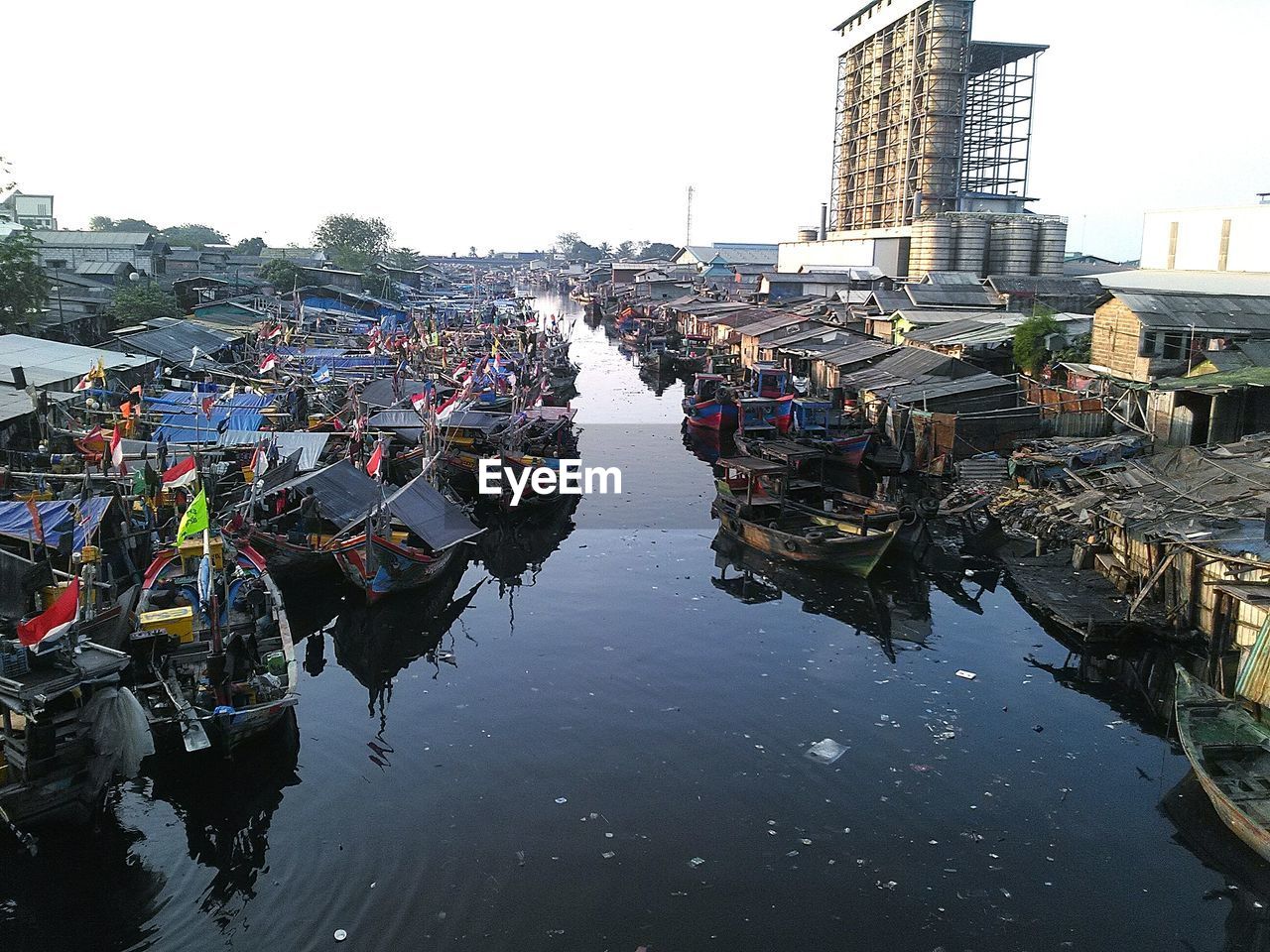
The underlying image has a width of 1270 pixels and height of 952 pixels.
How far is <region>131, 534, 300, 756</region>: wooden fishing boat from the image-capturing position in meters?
11.1

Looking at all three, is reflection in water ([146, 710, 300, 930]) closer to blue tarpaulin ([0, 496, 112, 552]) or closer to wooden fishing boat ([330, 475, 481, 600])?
wooden fishing boat ([330, 475, 481, 600])

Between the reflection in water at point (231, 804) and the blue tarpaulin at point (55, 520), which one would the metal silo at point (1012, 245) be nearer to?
the blue tarpaulin at point (55, 520)

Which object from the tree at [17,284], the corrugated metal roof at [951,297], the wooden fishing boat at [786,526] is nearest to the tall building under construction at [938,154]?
the corrugated metal roof at [951,297]

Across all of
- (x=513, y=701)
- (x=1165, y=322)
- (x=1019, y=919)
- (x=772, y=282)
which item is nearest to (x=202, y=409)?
(x=513, y=701)

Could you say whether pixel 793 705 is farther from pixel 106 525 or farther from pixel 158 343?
pixel 158 343

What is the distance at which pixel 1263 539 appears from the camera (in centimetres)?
1329

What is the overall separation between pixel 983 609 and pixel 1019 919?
28.2 ft

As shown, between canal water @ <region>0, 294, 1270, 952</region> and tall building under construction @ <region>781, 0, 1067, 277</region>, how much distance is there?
3713 cm

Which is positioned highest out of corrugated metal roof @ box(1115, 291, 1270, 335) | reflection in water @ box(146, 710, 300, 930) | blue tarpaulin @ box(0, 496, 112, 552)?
corrugated metal roof @ box(1115, 291, 1270, 335)

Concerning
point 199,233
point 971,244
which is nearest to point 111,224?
point 199,233

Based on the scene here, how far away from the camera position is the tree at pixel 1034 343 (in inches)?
1089

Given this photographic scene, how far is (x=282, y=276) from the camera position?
53031 millimetres

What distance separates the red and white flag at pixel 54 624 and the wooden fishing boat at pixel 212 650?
1.98 m

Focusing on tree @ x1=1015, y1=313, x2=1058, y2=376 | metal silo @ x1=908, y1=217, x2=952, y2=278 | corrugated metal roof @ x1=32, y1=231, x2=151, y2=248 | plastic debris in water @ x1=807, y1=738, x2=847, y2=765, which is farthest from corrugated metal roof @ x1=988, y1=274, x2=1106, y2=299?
corrugated metal roof @ x1=32, y1=231, x2=151, y2=248
